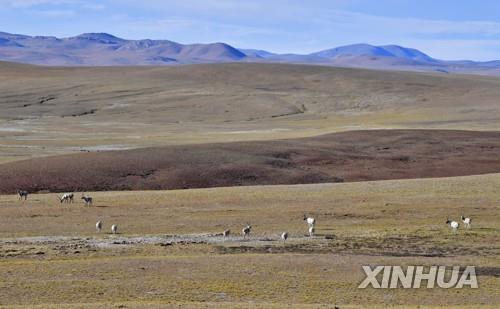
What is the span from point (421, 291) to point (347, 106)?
109103mm

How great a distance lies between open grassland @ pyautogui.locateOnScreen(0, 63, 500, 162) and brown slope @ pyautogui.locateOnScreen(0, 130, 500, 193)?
28.5 feet

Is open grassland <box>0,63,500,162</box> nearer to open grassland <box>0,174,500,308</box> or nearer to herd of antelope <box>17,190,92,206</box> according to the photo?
herd of antelope <box>17,190,92,206</box>

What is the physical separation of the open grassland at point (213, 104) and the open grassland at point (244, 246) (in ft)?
81.3

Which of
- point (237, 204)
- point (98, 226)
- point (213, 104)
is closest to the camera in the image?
A: point (98, 226)

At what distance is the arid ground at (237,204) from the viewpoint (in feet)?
76.6

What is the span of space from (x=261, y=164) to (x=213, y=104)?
66.1 metres

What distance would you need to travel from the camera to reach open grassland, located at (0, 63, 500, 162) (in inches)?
3440

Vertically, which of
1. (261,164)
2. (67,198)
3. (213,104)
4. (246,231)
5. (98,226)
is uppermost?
(213,104)

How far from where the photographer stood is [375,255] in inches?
1124

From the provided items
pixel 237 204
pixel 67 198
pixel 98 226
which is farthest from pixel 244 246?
pixel 67 198

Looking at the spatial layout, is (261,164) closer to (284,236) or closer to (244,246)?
(284,236)

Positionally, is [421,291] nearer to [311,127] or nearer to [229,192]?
[229,192]

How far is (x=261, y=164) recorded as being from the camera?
201ft

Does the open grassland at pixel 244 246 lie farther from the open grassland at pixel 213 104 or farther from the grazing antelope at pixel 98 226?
the open grassland at pixel 213 104
